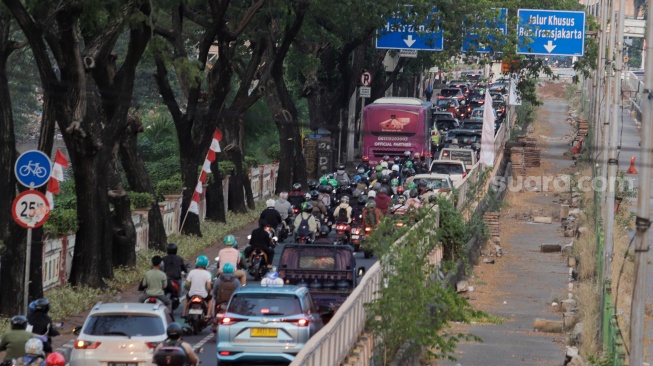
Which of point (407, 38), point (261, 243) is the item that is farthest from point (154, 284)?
point (407, 38)

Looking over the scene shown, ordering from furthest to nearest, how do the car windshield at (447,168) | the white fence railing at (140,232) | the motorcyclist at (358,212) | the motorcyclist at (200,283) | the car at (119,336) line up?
the car windshield at (447,168)
the motorcyclist at (358,212)
the white fence railing at (140,232)
the motorcyclist at (200,283)
the car at (119,336)

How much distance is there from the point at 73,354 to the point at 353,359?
3.33 m

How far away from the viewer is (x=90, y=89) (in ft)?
82.7

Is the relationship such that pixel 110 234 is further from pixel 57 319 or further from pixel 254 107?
pixel 254 107

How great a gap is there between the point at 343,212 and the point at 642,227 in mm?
18281

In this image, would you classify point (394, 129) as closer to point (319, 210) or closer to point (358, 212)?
point (358, 212)

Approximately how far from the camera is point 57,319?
22.2m

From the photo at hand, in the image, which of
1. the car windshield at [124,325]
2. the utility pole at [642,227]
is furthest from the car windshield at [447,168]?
the utility pole at [642,227]

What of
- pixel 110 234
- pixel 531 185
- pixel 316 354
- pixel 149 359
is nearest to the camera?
pixel 316 354

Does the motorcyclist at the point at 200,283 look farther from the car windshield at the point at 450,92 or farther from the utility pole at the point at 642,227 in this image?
the car windshield at the point at 450,92

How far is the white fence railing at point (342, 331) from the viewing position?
44.7 feet

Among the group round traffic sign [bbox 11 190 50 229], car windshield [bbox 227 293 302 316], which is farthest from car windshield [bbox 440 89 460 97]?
car windshield [bbox 227 293 302 316]

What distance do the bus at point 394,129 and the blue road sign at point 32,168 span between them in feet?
119

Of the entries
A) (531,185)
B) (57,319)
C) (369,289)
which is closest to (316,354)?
(369,289)
